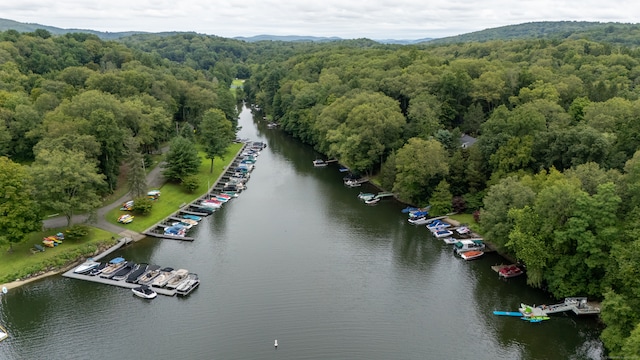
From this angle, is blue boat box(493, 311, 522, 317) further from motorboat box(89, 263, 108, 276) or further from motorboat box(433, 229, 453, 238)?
motorboat box(89, 263, 108, 276)

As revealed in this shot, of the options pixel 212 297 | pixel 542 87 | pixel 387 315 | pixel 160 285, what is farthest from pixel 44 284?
pixel 542 87

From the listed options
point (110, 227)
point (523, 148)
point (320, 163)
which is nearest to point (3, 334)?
point (110, 227)

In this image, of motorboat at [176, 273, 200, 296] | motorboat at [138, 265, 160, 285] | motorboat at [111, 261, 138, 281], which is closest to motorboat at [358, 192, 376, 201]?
motorboat at [176, 273, 200, 296]

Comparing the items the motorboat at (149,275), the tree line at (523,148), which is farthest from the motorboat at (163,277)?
the tree line at (523,148)

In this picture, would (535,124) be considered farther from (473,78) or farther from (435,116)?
(473,78)

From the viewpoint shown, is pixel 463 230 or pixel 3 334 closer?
pixel 3 334

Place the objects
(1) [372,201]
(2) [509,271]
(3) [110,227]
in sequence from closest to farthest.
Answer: (2) [509,271]
(3) [110,227]
(1) [372,201]

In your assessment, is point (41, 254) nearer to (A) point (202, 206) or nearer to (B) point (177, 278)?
(B) point (177, 278)
